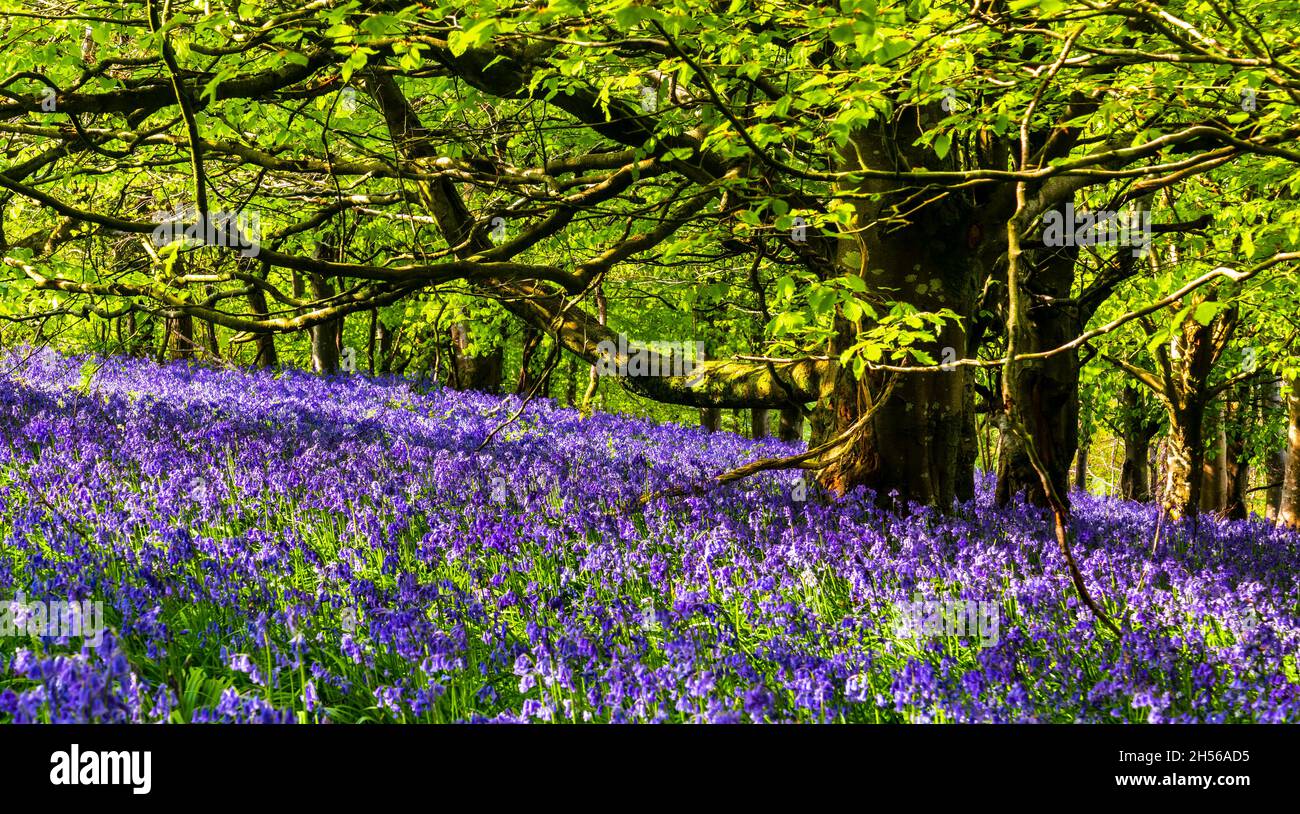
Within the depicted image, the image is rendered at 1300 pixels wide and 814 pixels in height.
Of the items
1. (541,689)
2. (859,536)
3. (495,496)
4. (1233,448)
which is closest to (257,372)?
(495,496)

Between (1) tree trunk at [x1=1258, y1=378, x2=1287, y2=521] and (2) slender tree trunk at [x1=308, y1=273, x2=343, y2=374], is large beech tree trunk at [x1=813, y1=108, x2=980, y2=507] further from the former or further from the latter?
(1) tree trunk at [x1=1258, y1=378, x2=1287, y2=521]

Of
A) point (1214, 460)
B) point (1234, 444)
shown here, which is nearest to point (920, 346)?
point (1214, 460)

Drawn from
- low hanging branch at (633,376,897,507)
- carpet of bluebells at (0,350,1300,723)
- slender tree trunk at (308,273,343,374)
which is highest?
slender tree trunk at (308,273,343,374)

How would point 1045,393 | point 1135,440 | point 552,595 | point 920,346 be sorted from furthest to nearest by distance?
1. point 1135,440
2. point 1045,393
3. point 920,346
4. point 552,595

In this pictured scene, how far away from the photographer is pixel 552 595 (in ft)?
14.2

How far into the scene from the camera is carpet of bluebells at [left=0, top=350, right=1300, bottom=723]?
3.07m

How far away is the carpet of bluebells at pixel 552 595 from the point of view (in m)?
3.07

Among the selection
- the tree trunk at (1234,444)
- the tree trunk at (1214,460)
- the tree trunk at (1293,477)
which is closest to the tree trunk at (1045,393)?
the tree trunk at (1293,477)

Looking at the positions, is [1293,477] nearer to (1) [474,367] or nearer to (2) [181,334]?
(2) [181,334]

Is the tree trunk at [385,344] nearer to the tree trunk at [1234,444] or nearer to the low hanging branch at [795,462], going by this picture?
the tree trunk at [1234,444]

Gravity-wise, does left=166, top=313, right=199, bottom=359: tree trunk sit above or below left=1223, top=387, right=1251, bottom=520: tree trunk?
above

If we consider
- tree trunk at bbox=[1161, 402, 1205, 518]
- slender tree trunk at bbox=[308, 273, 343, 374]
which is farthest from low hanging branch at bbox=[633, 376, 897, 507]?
slender tree trunk at bbox=[308, 273, 343, 374]

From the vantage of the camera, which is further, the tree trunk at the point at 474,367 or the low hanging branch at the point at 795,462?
the tree trunk at the point at 474,367

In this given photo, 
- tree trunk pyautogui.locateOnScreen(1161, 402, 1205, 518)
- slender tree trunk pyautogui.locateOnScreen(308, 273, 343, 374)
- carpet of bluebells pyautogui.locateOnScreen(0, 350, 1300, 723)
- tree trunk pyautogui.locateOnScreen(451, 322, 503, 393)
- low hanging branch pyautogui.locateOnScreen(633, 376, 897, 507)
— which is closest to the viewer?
carpet of bluebells pyautogui.locateOnScreen(0, 350, 1300, 723)
